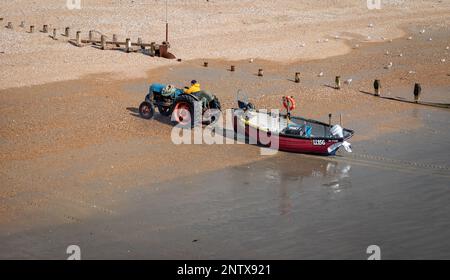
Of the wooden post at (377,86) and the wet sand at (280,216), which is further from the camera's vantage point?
the wooden post at (377,86)

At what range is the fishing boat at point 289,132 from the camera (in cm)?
Answer: 2466

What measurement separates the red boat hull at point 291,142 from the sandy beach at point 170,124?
33 centimetres

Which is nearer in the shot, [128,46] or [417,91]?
[417,91]

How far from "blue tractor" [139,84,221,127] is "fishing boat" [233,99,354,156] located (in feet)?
3.12

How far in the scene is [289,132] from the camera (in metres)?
25.5

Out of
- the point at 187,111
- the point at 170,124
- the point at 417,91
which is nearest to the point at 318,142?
the point at 187,111

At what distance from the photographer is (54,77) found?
33.9 meters

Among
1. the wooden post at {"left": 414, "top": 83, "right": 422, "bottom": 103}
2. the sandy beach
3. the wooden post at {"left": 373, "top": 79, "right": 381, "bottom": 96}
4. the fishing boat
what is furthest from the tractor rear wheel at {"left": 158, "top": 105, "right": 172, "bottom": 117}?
the wooden post at {"left": 414, "top": 83, "right": 422, "bottom": 103}

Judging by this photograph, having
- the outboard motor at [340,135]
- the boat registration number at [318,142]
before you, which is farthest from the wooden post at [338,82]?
the boat registration number at [318,142]

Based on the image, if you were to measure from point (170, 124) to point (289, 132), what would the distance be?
15.9 feet

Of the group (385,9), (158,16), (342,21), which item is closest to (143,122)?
(158,16)

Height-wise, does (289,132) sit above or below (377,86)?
below

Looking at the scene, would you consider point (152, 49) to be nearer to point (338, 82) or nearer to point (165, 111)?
point (338, 82)

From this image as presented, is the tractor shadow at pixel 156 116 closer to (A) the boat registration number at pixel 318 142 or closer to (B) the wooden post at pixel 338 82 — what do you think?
(A) the boat registration number at pixel 318 142
